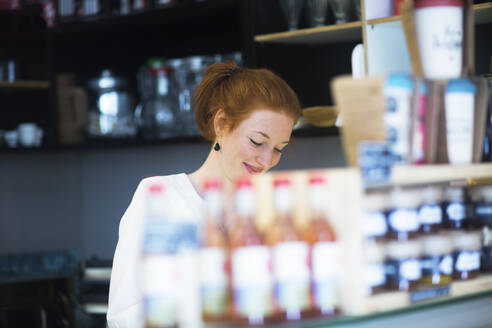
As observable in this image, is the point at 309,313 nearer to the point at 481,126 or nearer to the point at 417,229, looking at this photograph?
the point at 417,229

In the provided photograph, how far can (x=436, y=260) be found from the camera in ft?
3.70

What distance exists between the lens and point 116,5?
10.6 ft

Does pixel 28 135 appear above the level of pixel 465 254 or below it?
above

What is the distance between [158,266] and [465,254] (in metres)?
0.58

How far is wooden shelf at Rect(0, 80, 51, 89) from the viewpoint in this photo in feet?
10.6

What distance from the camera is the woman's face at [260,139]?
187cm

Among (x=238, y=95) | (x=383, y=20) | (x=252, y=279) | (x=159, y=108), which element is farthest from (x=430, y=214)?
(x=159, y=108)

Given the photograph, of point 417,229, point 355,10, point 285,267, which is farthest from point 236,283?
point 355,10

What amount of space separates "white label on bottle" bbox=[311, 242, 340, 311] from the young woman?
0.85 m

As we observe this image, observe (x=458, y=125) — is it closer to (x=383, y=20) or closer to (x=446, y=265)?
Answer: (x=446, y=265)

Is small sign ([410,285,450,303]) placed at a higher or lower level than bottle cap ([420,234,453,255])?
lower

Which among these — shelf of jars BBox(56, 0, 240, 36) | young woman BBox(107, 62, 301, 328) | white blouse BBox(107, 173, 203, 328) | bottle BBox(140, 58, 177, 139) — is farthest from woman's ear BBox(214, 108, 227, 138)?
bottle BBox(140, 58, 177, 139)

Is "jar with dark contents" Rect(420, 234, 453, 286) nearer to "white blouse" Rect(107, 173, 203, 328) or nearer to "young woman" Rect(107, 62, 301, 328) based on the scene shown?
"white blouse" Rect(107, 173, 203, 328)

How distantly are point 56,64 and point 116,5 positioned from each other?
0.50 metres
